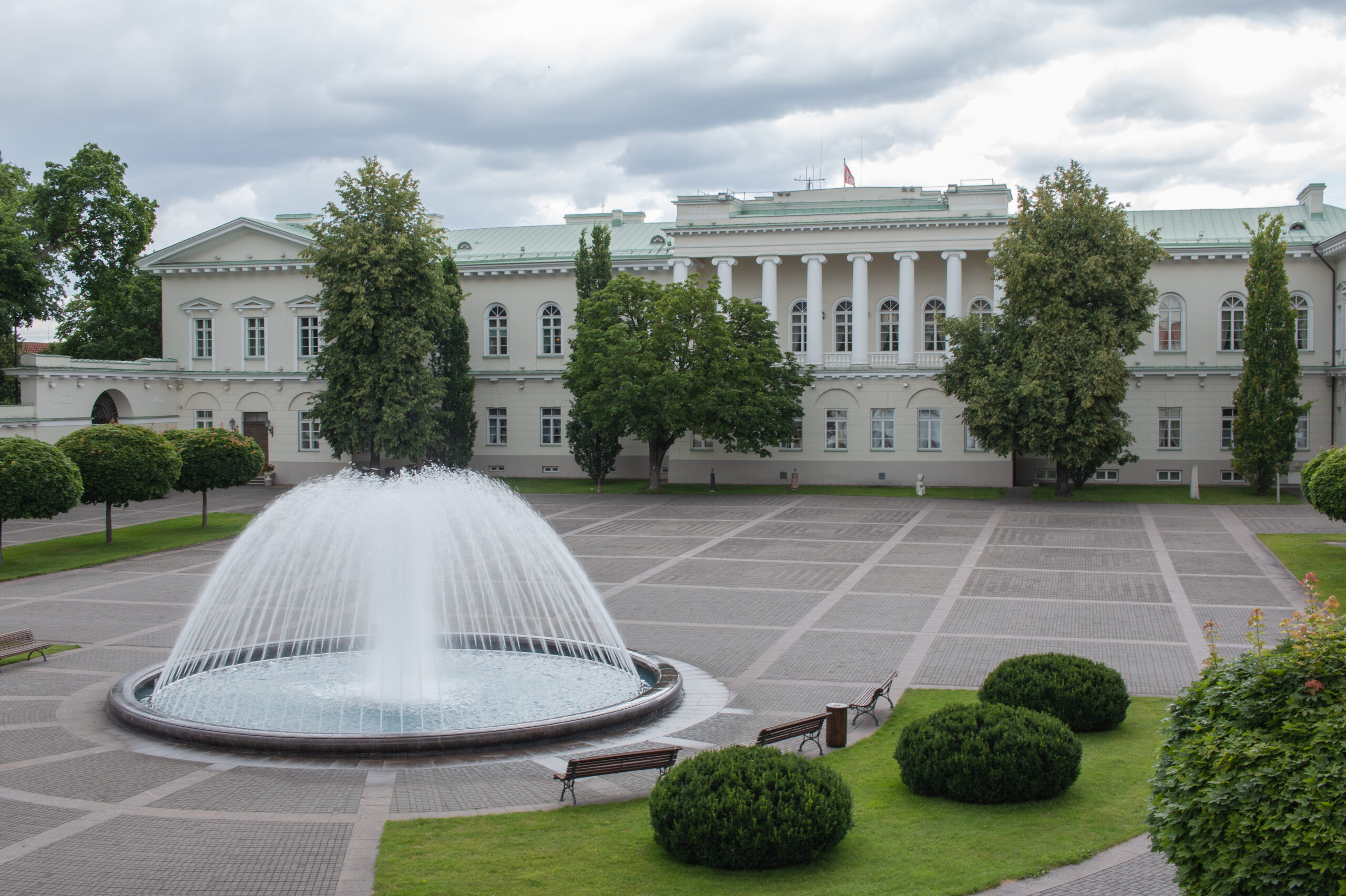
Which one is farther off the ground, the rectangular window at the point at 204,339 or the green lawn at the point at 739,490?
the rectangular window at the point at 204,339

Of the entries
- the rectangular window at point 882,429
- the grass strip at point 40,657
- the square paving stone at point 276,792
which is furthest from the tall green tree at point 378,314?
the square paving stone at point 276,792

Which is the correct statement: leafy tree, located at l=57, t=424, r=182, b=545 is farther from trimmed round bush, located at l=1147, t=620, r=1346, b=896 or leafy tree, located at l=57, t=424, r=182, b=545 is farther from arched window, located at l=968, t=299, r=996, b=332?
arched window, located at l=968, t=299, r=996, b=332

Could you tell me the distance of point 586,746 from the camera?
1408cm

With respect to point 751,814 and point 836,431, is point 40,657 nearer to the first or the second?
point 751,814

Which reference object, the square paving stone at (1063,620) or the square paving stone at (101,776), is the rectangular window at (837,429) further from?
the square paving stone at (101,776)

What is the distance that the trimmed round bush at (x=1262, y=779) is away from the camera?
6.23 metres

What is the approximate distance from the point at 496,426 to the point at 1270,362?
3487cm

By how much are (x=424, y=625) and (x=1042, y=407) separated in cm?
2973

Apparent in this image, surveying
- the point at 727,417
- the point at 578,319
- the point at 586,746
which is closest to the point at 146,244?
the point at 578,319

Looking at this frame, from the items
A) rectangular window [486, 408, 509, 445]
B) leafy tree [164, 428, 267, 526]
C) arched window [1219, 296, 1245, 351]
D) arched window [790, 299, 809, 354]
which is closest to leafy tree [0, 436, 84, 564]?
leafy tree [164, 428, 267, 526]

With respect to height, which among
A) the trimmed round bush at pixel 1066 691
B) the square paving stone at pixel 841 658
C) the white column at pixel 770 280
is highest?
the white column at pixel 770 280

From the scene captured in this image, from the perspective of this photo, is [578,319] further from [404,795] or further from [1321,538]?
[404,795]

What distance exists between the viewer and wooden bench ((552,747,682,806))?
38.9ft

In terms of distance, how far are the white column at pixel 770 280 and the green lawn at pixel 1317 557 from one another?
24418 millimetres
